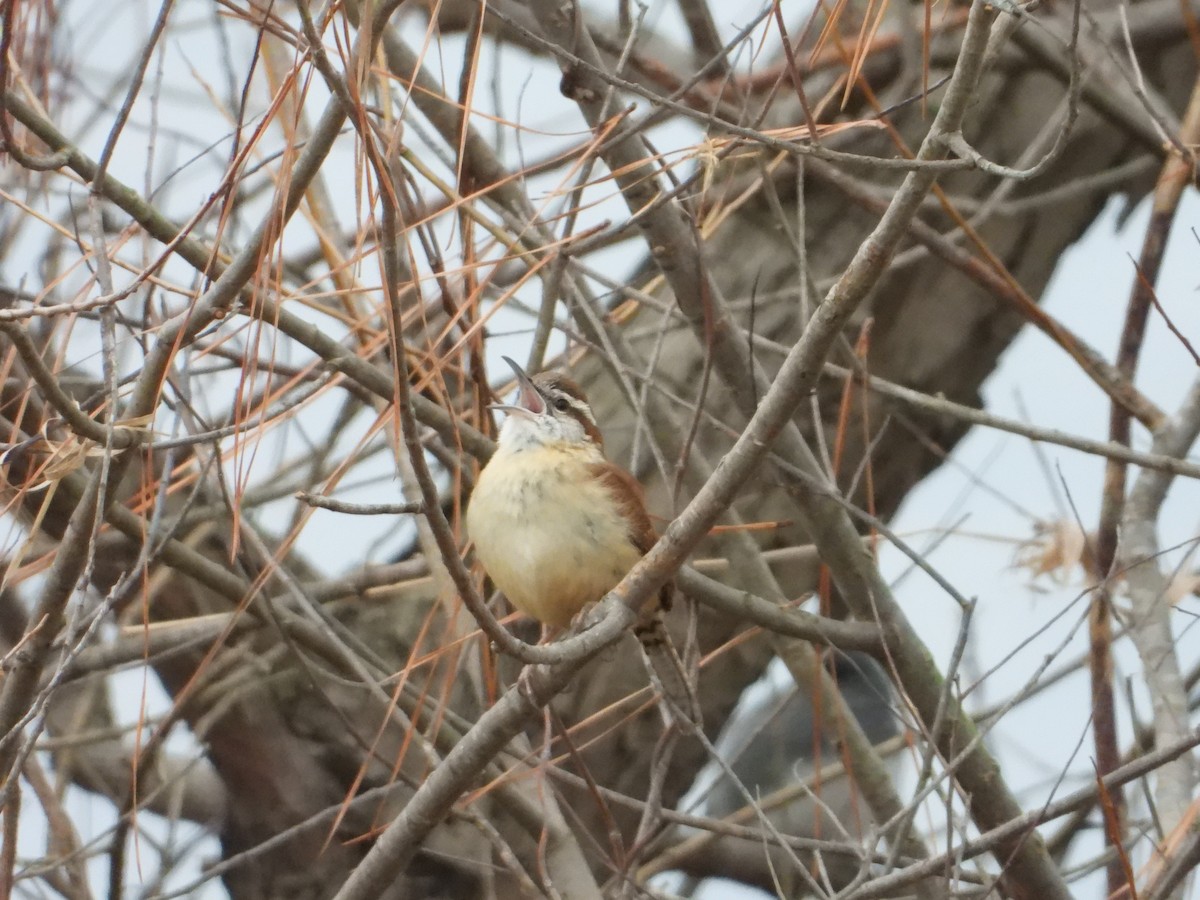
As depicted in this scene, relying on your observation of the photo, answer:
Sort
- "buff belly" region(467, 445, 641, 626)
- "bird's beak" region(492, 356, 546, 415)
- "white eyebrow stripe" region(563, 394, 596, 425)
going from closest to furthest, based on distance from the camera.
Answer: "buff belly" region(467, 445, 641, 626)
"bird's beak" region(492, 356, 546, 415)
"white eyebrow stripe" region(563, 394, 596, 425)

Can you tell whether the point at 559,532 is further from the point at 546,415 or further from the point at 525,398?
the point at 525,398

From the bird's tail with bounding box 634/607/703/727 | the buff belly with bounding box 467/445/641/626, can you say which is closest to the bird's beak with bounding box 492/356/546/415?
the buff belly with bounding box 467/445/641/626

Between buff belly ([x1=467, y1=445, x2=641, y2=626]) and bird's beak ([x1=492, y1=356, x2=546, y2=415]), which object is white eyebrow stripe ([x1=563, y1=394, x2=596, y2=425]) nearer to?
bird's beak ([x1=492, y1=356, x2=546, y2=415])

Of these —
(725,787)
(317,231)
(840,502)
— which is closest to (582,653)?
(840,502)

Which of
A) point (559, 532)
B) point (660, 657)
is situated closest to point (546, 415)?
point (559, 532)

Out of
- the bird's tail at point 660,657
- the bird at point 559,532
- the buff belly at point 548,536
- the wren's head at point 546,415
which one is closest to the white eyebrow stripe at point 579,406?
the wren's head at point 546,415

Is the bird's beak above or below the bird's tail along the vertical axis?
above

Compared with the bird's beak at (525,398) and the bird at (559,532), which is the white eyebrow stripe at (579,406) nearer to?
the bird's beak at (525,398)

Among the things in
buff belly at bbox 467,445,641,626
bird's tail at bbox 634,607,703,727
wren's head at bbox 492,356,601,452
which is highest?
wren's head at bbox 492,356,601,452
